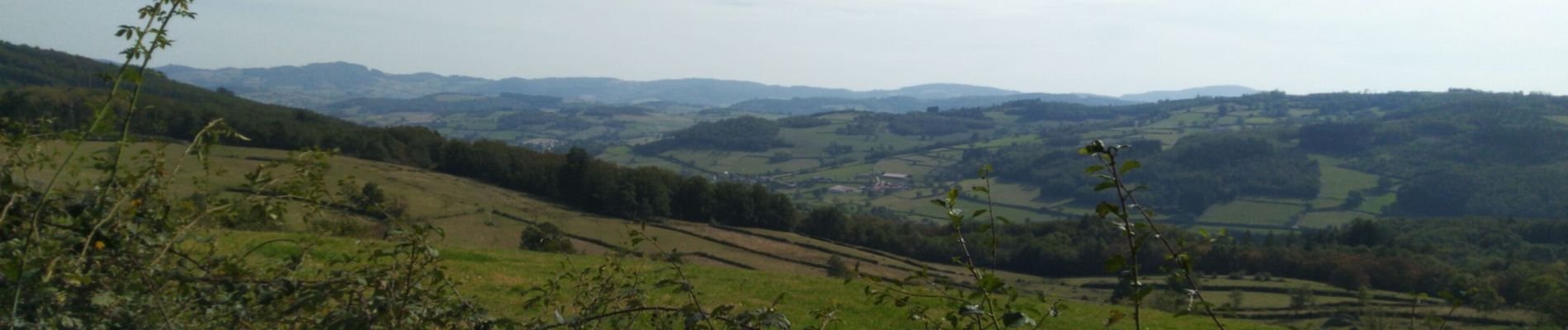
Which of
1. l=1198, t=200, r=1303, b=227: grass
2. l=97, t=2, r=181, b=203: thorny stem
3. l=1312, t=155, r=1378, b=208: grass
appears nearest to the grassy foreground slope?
l=97, t=2, r=181, b=203: thorny stem

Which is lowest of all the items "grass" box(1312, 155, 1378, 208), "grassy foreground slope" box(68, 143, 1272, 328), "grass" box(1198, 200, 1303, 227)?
"grass" box(1198, 200, 1303, 227)

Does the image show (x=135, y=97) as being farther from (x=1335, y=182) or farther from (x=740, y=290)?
(x=1335, y=182)

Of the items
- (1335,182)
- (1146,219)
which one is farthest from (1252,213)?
(1146,219)

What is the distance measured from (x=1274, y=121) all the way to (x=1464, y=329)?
5782 inches

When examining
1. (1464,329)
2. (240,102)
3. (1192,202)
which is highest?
(240,102)

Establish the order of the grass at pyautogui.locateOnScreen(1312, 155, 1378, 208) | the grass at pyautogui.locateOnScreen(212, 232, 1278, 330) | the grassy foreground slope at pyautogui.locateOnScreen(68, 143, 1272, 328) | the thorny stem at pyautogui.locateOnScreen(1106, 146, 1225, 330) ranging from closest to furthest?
the thorny stem at pyautogui.locateOnScreen(1106, 146, 1225, 330) → the grass at pyautogui.locateOnScreen(212, 232, 1278, 330) → the grassy foreground slope at pyautogui.locateOnScreen(68, 143, 1272, 328) → the grass at pyautogui.locateOnScreen(1312, 155, 1378, 208)

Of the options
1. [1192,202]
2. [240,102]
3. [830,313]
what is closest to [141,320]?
[830,313]

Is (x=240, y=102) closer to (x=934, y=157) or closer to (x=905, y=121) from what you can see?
(x=934, y=157)

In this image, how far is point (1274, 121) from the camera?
154 meters

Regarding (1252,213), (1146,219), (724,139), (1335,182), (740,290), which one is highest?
(1146,219)

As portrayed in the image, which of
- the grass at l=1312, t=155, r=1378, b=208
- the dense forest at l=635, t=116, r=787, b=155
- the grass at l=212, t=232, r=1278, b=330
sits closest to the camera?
the grass at l=212, t=232, r=1278, b=330

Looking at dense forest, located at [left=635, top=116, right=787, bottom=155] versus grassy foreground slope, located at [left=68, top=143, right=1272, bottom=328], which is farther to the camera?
dense forest, located at [left=635, top=116, right=787, bottom=155]

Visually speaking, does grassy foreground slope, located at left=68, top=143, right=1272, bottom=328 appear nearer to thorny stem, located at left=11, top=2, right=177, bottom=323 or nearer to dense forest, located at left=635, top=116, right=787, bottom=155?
thorny stem, located at left=11, top=2, right=177, bottom=323

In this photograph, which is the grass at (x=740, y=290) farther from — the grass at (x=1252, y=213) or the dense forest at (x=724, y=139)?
the dense forest at (x=724, y=139)
